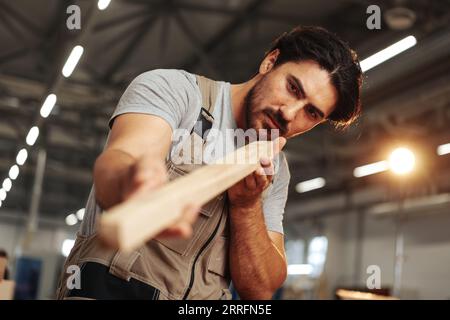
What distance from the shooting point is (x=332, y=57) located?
1.72 meters

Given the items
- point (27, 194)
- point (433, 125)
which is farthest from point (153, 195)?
point (27, 194)

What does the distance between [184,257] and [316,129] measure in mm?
8314

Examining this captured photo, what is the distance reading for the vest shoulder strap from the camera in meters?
1.53

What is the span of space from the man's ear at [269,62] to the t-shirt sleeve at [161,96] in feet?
1.20

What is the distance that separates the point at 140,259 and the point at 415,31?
5057 millimetres

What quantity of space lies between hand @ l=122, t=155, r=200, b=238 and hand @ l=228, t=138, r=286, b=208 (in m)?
0.43

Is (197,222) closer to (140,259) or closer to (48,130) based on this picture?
(140,259)

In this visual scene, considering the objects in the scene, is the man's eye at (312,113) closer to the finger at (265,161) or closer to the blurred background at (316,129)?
the finger at (265,161)

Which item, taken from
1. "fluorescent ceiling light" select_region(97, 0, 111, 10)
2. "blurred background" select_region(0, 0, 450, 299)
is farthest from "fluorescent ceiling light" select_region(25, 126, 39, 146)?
"fluorescent ceiling light" select_region(97, 0, 111, 10)

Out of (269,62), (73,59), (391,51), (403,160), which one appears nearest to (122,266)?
(269,62)

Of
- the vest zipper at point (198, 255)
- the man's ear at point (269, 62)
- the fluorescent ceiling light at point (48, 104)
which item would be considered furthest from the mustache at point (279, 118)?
the fluorescent ceiling light at point (48, 104)

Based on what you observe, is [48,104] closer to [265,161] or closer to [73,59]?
[73,59]

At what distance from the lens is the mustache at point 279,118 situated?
1.60m
